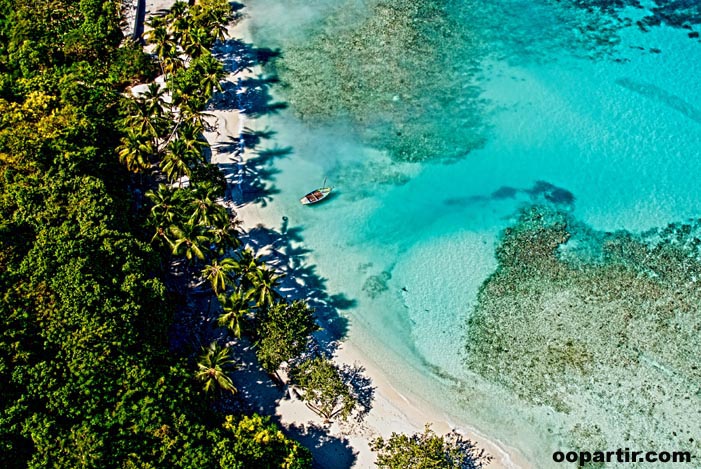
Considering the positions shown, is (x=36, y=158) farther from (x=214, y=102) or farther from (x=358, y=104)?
(x=358, y=104)

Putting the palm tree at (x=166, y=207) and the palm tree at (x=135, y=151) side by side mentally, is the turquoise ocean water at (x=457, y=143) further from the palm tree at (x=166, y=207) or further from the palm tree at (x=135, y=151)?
the palm tree at (x=135, y=151)

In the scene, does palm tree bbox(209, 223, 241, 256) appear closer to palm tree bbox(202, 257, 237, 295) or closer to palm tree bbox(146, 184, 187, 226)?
palm tree bbox(202, 257, 237, 295)

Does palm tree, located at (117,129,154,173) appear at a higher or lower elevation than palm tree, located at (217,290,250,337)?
higher

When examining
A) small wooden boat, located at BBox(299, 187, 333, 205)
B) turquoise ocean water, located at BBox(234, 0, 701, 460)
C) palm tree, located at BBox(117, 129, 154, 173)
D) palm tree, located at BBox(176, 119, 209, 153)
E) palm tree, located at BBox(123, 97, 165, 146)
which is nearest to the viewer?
turquoise ocean water, located at BBox(234, 0, 701, 460)

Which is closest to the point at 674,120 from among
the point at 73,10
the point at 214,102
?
the point at 214,102

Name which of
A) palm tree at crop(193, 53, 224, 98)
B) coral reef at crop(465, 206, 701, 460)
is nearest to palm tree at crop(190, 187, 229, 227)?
palm tree at crop(193, 53, 224, 98)

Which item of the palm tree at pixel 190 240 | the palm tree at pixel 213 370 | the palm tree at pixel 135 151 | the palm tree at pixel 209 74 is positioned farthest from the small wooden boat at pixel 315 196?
the palm tree at pixel 213 370
